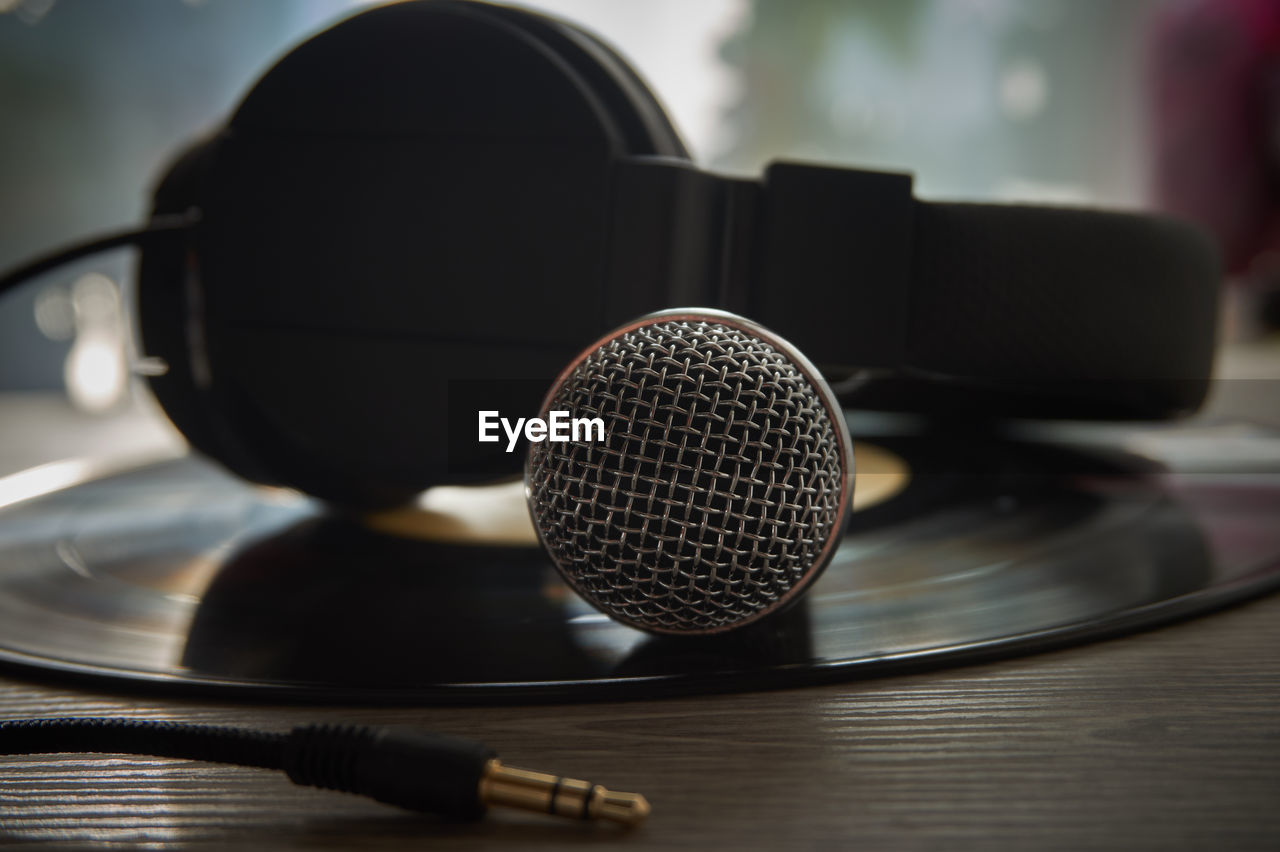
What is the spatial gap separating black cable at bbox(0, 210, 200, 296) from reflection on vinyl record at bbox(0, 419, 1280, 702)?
0.18 m

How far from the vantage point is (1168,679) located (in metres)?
0.40

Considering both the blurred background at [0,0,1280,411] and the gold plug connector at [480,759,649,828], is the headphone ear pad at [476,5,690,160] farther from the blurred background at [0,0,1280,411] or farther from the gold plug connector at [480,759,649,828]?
the blurred background at [0,0,1280,411]

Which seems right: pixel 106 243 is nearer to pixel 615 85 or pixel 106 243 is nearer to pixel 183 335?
pixel 183 335

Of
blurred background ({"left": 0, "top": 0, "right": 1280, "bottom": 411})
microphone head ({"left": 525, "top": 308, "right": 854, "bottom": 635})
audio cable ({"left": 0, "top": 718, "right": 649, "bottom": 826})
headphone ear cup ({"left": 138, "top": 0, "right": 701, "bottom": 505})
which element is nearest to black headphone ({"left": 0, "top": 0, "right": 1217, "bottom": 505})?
headphone ear cup ({"left": 138, "top": 0, "right": 701, "bottom": 505})

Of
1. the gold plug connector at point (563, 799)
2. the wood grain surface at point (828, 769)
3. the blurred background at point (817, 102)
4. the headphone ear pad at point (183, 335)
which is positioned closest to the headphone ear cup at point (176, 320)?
the headphone ear pad at point (183, 335)

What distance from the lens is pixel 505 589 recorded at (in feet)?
1.72

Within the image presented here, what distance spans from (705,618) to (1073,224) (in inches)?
15.3

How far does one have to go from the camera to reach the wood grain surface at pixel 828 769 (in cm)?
29

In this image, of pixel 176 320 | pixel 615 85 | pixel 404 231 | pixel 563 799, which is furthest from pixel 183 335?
pixel 563 799

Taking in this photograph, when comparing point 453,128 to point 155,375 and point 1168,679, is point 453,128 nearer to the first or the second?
point 155,375

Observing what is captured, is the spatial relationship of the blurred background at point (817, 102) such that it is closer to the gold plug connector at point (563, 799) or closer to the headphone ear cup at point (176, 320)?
the headphone ear cup at point (176, 320)

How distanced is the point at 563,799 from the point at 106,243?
50 centimetres

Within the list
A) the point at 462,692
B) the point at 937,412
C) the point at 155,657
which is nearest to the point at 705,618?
the point at 462,692

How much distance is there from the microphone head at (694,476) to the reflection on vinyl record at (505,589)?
0.11 feet
